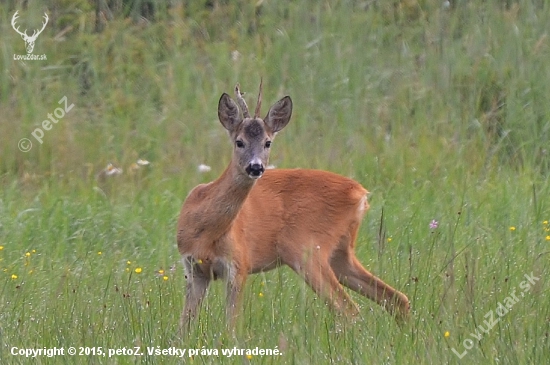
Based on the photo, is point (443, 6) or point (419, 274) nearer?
point (419, 274)

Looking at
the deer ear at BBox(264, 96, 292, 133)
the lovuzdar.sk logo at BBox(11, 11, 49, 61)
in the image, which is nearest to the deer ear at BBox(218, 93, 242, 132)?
the deer ear at BBox(264, 96, 292, 133)

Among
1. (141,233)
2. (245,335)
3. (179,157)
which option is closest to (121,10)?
(179,157)

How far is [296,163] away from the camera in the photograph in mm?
8680

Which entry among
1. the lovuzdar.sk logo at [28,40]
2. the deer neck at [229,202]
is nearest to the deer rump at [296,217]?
the deer neck at [229,202]

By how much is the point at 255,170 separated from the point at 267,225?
2.23ft

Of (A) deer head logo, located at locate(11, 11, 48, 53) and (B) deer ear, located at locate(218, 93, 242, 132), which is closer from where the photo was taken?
(B) deer ear, located at locate(218, 93, 242, 132)

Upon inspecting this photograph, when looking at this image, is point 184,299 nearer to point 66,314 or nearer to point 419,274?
point 66,314

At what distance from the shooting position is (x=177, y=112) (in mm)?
9461

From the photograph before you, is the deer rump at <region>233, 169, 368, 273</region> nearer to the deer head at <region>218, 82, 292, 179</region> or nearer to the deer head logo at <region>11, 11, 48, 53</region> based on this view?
the deer head at <region>218, 82, 292, 179</region>

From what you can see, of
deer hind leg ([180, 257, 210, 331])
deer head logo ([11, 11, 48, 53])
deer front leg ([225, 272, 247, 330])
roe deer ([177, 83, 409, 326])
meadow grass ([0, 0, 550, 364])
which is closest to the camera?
meadow grass ([0, 0, 550, 364])

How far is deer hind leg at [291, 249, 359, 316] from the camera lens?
586 cm

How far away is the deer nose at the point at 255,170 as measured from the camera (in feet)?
18.2

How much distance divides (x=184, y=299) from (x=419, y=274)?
1.09m

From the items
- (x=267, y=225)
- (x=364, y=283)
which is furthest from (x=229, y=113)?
(x=364, y=283)
